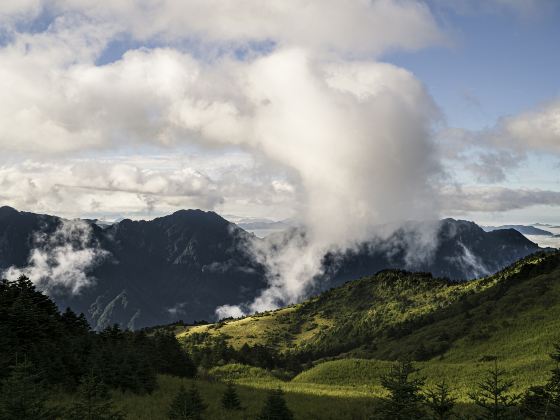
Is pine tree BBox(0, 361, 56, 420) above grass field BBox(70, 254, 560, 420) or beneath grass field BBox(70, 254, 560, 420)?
above

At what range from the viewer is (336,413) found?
1400 inches

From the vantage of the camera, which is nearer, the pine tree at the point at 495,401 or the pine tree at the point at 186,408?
the pine tree at the point at 495,401

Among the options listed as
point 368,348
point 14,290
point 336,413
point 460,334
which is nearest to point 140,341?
point 14,290

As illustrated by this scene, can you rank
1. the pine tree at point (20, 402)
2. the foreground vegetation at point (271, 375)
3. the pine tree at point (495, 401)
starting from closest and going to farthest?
the pine tree at point (20, 402) < the pine tree at point (495, 401) < the foreground vegetation at point (271, 375)

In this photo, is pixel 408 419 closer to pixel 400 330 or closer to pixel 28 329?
pixel 28 329

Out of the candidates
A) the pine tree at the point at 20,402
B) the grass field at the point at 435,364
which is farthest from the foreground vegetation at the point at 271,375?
the grass field at the point at 435,364

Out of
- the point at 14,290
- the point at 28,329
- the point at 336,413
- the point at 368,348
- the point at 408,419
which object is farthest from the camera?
the point at 368,348

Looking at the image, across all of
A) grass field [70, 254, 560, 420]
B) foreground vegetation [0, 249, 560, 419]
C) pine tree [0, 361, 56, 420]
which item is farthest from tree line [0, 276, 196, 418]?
pine tree [0, 361, 56, 420]

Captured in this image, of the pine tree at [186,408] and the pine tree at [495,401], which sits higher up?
the pine tree at [495,401]

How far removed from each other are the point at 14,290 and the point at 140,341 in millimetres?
17976

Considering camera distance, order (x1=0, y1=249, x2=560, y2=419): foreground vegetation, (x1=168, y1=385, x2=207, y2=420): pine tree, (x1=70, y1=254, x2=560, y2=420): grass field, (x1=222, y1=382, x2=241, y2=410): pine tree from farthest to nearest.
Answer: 1. (x1=70, y1=254, x2=560, y2=420): grass field
2. (x1=222, y1=382, x2=241, y2=410): pine tree
3. (x1=168, y1=385, x2=207, y2=420): pine tree
4. (x1=0, y1=249, x2=560, y2=419): foreground vegetation

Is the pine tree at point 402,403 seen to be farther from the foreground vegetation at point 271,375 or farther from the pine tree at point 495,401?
the pine tree at point 495,401

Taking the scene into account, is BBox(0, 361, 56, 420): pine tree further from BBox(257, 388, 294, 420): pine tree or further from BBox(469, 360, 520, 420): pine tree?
BBox(469, 360, 520, 420): pine tree

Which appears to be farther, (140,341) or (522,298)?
(522,298)
